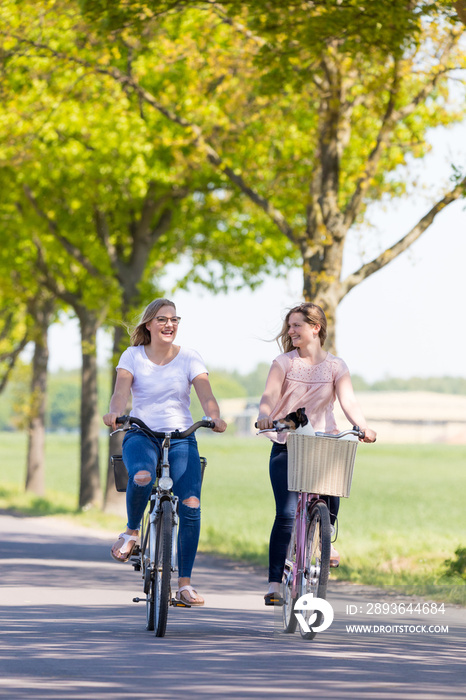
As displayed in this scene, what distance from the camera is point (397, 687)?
602 centimetres

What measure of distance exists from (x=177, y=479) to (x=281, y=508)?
0.69 metres

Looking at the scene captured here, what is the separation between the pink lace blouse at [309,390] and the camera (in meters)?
8.00

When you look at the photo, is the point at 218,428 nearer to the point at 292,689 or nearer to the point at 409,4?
the point at 292,689

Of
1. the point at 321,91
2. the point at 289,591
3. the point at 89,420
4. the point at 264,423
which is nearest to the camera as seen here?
the point at 264,423

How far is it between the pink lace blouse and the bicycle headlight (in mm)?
784

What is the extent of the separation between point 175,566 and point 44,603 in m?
2.24

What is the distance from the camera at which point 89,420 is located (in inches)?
1084

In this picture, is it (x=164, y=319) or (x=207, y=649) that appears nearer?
(x=207, y=649)

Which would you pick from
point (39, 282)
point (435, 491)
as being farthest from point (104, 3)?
point (435, 491)

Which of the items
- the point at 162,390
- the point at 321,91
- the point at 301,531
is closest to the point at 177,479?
the point at 162,390

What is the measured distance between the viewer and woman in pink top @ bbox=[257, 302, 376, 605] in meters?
7.88

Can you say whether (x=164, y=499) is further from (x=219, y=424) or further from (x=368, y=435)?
(x=368, y=435)

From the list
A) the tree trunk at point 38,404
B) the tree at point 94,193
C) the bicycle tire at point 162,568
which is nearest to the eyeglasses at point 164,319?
the bicycle tire at point 162,568

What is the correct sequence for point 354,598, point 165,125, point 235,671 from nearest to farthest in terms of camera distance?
point 235,671
point 354,598
point 165,125
